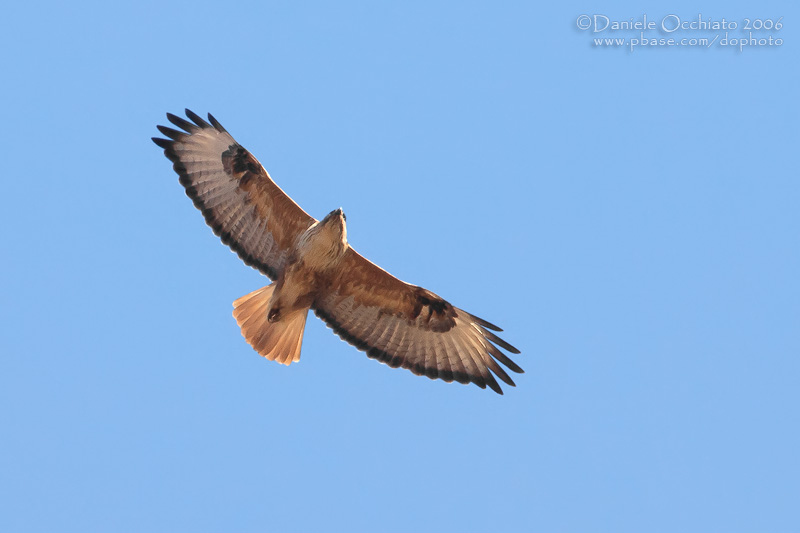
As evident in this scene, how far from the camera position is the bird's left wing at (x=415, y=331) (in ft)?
41.4

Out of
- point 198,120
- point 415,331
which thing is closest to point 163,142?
point 198,120

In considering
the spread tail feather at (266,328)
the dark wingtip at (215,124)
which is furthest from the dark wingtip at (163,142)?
the spread tail feather at (266,328)

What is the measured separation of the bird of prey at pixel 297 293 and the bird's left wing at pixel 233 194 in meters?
0.01

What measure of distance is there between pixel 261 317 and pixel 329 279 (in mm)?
927

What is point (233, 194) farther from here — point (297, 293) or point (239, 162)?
point (297, 293)

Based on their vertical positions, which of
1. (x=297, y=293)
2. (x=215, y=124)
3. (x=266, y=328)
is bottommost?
(x=266, y=328)

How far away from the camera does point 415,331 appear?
12.8 metres

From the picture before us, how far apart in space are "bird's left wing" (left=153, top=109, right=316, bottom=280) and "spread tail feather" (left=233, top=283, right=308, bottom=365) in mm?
388

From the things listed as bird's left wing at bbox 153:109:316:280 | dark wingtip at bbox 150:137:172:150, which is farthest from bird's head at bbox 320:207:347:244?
dark wingtip at bbox 150:137:172:150

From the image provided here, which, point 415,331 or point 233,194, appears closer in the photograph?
point 233,194

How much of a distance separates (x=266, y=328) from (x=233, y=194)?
1.62m

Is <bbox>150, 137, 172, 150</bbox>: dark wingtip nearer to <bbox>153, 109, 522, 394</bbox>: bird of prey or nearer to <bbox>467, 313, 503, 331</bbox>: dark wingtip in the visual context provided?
<bbox>153, 109, 522, 394</bbox>: bird of prey

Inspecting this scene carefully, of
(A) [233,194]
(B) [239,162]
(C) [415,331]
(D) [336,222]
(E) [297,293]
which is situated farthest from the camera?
(C) [415,331]

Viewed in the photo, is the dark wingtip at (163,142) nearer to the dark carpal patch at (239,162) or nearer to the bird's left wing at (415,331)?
the dark carpal patch at (239,162)
